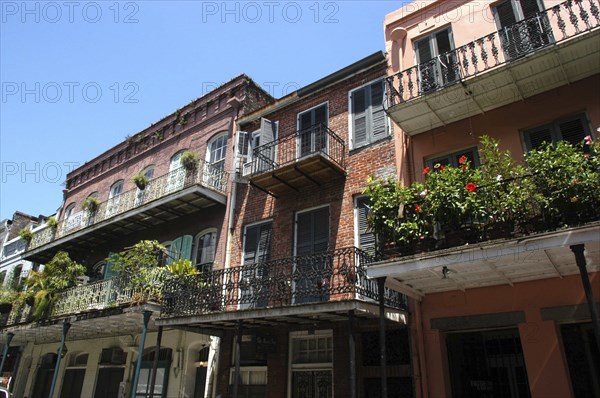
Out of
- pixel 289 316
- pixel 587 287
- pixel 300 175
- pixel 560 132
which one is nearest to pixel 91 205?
pixel 300 175

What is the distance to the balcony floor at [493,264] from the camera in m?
6.31

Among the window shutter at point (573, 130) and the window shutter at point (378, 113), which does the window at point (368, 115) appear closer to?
the window shutter at point (378, 113)

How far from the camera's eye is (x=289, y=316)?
9102 millimetres

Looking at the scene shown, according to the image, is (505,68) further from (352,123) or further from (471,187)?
(352,123)

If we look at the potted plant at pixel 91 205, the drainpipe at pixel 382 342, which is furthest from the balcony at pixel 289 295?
the potted plant at pixel 91 205

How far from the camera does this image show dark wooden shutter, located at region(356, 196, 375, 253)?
10.0m

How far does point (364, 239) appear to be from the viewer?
10195mm

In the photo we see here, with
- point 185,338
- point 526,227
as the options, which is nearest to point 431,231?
point 526,227

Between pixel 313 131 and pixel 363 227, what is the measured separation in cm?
346

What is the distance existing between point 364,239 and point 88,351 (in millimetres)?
11469

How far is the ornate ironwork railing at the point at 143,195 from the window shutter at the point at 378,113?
503 centimetres

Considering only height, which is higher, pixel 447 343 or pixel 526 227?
pixel 526 227

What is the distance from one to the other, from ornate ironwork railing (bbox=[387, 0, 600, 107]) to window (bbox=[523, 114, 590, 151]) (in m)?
1.48

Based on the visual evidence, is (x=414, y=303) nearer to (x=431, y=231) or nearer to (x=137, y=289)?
(x=431, y=231)
